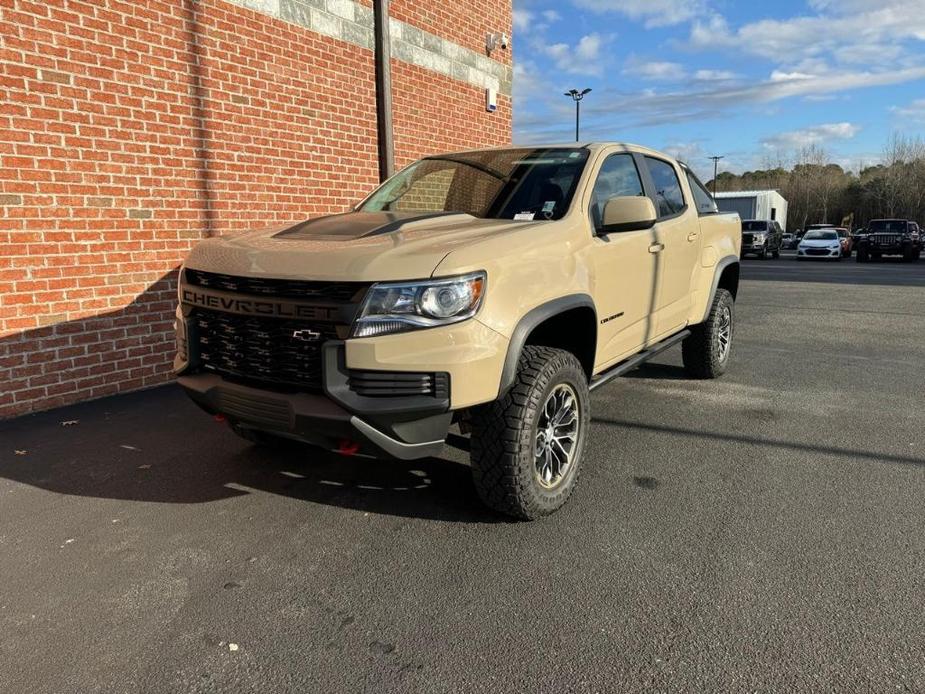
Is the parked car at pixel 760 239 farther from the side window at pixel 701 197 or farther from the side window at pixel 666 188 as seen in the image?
the side window at pixel 666 188

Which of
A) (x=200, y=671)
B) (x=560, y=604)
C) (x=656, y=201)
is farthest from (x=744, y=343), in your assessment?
(x=200, y=671)

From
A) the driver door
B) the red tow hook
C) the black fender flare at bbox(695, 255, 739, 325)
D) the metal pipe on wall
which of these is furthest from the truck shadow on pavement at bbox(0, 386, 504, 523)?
the metal pipe on wall

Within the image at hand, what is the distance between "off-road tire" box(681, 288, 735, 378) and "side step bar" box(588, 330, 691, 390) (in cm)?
59

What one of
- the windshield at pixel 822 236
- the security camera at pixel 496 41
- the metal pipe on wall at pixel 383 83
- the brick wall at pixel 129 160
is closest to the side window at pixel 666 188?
the metal pipe on wall at pixel 383 83

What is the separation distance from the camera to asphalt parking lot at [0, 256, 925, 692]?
2.30 m

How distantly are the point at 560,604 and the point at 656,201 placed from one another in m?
3.04

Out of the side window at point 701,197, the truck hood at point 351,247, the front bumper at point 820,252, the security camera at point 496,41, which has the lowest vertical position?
the front bumper at point 820,252

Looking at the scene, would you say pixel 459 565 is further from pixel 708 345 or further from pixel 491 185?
pixel 708 345

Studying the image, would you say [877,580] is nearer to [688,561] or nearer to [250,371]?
[688,561]

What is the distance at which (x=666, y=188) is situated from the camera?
5059 mm

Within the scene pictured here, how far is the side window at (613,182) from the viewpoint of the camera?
389 cm

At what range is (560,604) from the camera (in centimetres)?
266

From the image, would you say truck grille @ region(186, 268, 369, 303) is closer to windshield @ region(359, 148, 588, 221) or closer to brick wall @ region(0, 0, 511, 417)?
windshield @ region(359, 148, 588, 221)

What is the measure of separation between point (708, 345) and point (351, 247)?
4032 millimetres
